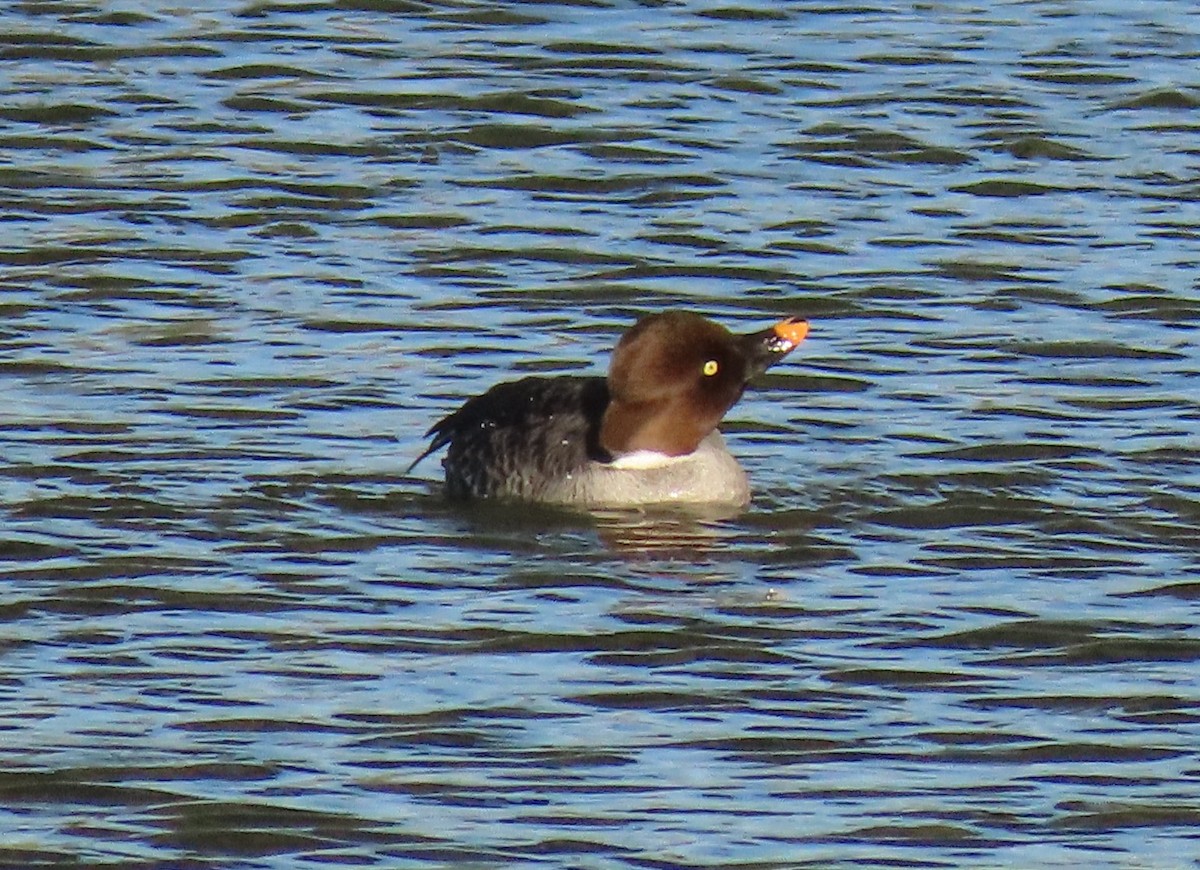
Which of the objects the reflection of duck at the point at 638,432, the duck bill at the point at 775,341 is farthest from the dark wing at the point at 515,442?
the duck bill at the point at 775,341

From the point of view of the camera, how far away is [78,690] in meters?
8.78

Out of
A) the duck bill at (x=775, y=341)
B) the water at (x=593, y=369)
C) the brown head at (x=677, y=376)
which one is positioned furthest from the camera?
the duck bill at (x=775, y=341)

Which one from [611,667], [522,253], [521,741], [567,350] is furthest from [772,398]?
[521,741]

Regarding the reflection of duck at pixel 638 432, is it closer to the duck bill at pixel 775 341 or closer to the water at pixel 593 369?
the duck bill at pixel 775 341

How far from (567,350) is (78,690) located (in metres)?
4.42

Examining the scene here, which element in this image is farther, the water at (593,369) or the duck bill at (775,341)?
the duck bill at (775,341)

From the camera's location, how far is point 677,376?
36.8 feet

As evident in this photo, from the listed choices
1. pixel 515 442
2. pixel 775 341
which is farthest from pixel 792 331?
pixel 515 442

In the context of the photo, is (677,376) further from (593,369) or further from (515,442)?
(593,369)

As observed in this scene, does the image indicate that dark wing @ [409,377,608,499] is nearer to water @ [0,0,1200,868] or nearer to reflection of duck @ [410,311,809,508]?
reflection of duck @ [410,311,809,508]

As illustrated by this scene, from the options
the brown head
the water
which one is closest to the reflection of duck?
Answer: the brown head

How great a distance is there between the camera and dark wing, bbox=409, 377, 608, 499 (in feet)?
36.9

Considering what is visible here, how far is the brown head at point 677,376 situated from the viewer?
11172 millimetres

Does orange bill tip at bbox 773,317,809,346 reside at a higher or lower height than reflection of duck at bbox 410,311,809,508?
higher
